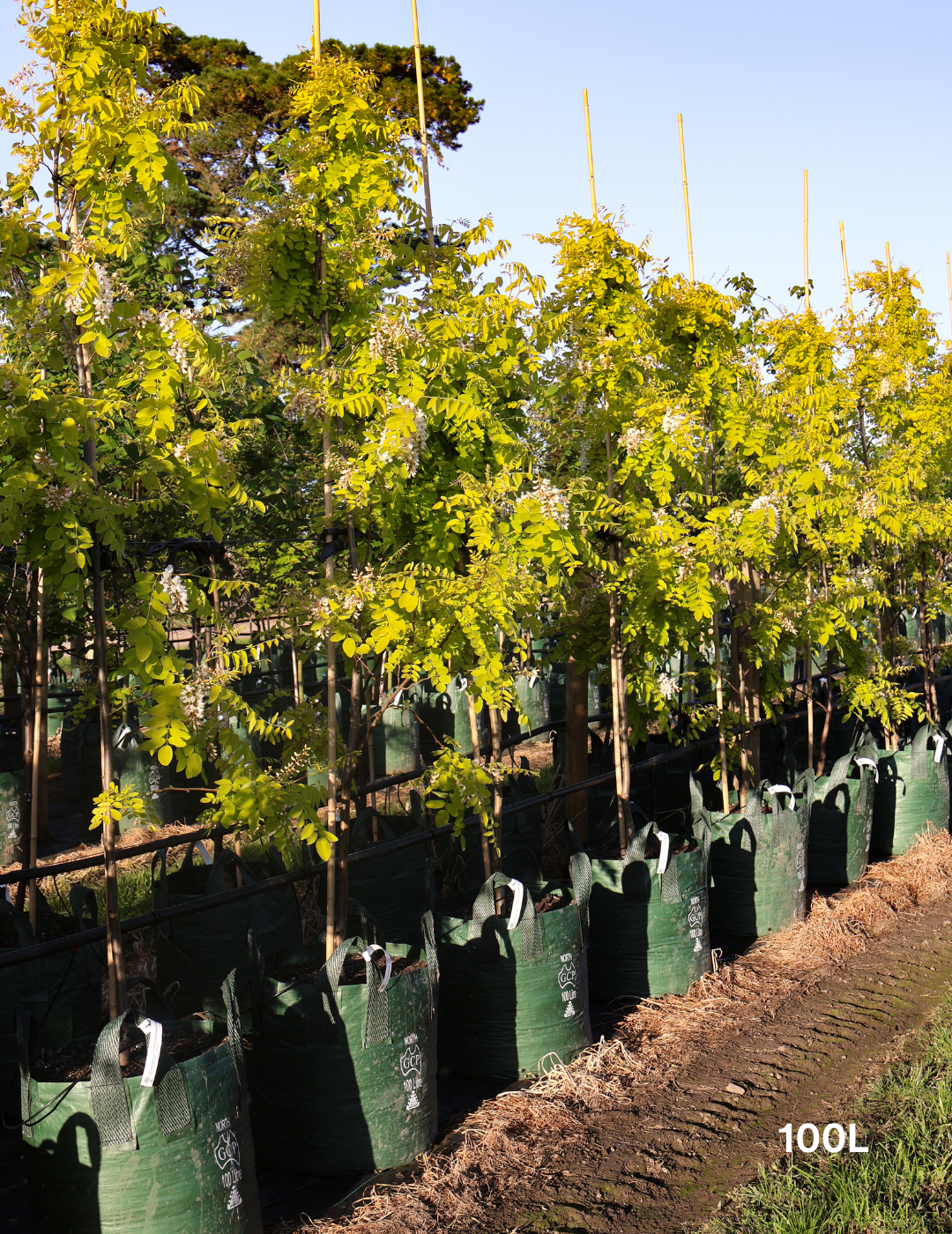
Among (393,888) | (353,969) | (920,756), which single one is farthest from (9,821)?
(920,756)

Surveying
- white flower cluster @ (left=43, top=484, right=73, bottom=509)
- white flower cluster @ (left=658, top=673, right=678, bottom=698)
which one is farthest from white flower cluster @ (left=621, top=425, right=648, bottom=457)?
white flower cluster @ (left=43, top=484, right=73, bottom=509)

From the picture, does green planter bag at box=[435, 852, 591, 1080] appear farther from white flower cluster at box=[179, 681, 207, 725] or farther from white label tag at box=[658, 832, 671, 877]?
white flower cluster at box=[179, 681, 207, 725]

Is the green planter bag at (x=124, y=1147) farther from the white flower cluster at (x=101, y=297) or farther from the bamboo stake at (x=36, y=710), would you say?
the white flower cluster at (x=101, y=297)

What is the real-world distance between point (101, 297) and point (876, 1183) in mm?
3502

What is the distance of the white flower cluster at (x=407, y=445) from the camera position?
3.63 meters

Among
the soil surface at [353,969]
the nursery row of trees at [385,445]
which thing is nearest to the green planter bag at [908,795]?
the nursery row of trees at [385,445]

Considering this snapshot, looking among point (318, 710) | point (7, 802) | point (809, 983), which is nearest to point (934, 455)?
point (809, 983)

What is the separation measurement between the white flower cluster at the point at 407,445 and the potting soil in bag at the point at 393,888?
2.01m

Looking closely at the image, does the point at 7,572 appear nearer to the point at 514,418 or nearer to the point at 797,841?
the point at 514,418

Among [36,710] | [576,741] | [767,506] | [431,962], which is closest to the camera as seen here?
[431,962]

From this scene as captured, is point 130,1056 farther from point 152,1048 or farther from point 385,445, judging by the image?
point 385,445

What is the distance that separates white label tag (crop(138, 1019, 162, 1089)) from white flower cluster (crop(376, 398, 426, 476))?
194 centimetres

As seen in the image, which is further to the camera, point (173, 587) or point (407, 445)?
point (407, 445)

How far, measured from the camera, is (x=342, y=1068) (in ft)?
11.1
